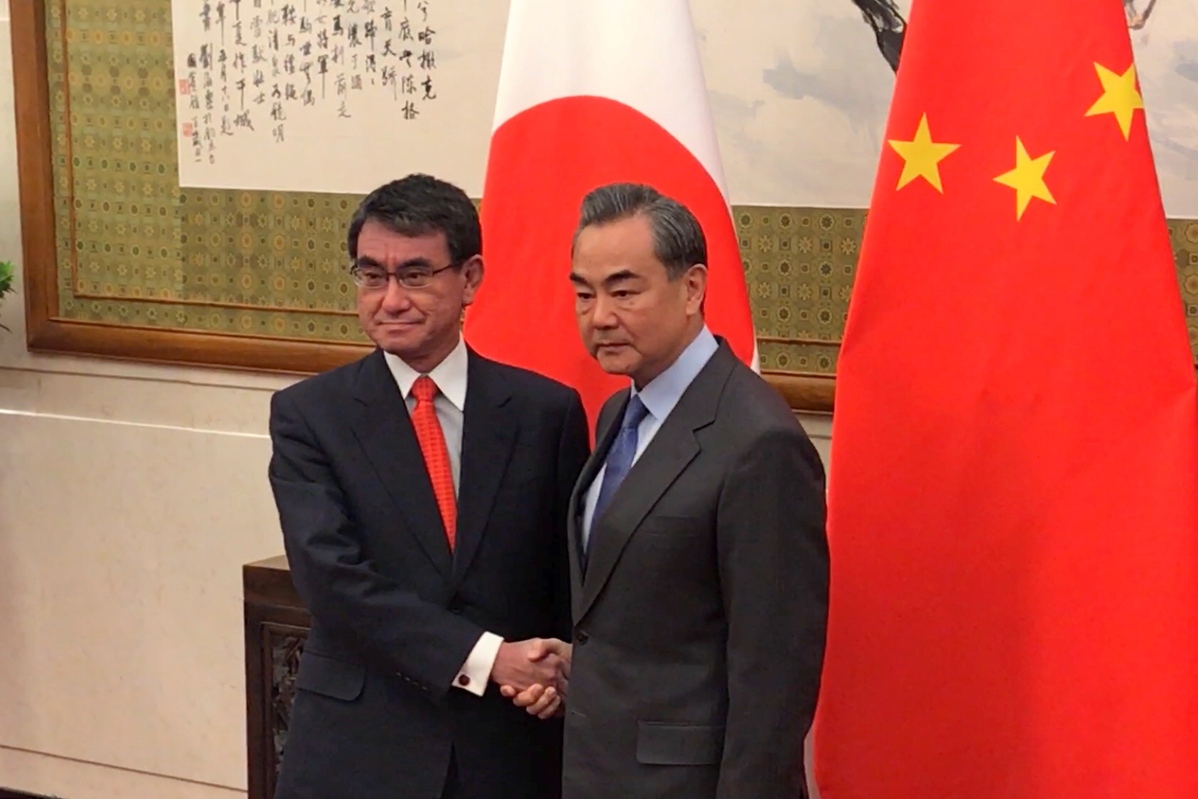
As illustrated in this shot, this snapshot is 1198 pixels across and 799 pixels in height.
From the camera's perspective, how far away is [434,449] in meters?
2.12

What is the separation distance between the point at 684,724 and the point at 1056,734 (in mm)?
631

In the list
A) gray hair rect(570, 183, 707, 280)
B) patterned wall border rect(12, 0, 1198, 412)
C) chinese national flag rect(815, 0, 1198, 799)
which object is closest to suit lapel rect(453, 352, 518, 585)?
gray hair rect(570, 183, 707, 280)

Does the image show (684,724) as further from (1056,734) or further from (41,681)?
(41,681)

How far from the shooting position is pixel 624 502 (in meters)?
1.88

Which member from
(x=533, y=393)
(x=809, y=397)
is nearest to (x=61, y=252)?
(x=809, y=397)

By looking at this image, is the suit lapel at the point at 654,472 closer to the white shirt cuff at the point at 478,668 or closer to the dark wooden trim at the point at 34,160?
the white shirt cuff at the point at 478,668

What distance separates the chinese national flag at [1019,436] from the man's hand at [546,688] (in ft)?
1.52

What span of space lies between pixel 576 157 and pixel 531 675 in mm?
975

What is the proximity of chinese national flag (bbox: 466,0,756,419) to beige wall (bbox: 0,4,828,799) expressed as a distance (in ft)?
4.13

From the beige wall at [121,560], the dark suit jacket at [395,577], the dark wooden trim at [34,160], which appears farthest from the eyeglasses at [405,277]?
the dark wooden trim at [34,160]

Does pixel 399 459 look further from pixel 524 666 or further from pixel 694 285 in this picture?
pixel 694 285

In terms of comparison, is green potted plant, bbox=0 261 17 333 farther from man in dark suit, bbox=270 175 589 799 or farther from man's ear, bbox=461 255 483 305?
man's ear, bbox=461 255 483 305

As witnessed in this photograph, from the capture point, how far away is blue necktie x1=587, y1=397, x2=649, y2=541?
6.45 ft

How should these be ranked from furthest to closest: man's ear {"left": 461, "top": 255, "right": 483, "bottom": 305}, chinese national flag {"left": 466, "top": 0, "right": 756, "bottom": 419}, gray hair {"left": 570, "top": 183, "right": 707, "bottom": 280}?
chinese national flag {"left": 466, "top": 0, "right": 756, "bottom": 419}, man's ear {"left": 461, "top": 255, "right": 483, "bottom": 305}, gray hair {"left": 570, "top": 183, "right": 707, "bottom": 280}
